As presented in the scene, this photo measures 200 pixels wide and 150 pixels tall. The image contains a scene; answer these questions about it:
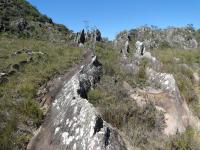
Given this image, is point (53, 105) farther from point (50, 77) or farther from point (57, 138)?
point (50, 77)

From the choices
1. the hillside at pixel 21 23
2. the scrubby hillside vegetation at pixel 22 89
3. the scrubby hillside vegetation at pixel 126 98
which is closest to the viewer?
the scrubby hillside vegetation at pixel 22 89

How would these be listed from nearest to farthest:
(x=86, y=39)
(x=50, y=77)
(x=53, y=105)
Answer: (x=53, y=105)
(x=50, y=77)
(x=86, y=39)

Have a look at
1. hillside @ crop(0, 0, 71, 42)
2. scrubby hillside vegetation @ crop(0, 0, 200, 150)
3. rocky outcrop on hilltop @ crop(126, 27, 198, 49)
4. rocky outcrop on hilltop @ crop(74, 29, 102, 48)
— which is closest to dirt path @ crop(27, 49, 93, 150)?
scrubby hillside vegetation @ crop(0, 0, 200, 150)

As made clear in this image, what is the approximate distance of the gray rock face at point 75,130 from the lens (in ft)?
25.5

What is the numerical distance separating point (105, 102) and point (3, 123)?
3.89 m

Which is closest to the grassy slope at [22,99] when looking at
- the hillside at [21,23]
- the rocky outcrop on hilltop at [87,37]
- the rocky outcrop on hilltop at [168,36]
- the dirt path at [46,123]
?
the dirt path at [46,123]

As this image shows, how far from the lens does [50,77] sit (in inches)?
568

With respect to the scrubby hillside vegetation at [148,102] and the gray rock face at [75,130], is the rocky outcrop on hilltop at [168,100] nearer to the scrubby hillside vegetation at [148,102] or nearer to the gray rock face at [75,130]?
the scrubby hillside vegetation at [148,102]

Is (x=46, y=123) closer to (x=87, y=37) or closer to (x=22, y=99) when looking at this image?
(x=22, y=99)

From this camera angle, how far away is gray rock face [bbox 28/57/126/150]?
7777 millimetres

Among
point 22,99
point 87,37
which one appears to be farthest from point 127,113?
point 87,37

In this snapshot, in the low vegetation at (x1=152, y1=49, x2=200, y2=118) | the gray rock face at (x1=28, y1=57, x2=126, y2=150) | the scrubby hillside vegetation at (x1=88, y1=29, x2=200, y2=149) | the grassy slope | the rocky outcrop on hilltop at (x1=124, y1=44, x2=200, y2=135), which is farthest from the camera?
the low vegetation at (x1=152, y1=49, x2=200, y2=118)

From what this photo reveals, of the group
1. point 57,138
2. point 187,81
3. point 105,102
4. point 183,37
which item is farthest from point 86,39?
point 183,37

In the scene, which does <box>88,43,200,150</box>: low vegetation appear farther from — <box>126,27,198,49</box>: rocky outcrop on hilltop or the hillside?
<box>126,27,198,49</box>: rocky outcrop on hilltop
